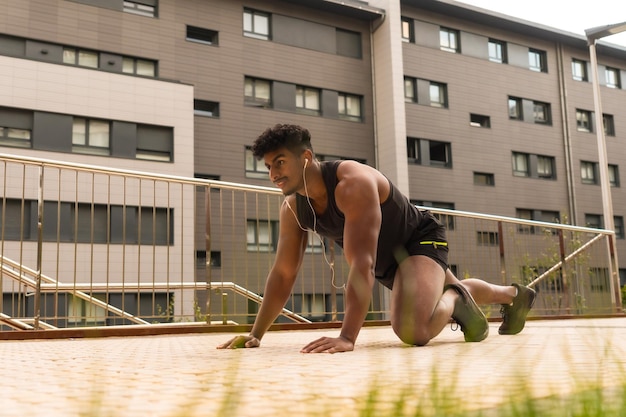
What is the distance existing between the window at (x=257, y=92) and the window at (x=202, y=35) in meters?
1.79

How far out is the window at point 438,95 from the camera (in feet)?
93.4

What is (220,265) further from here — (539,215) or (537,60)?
(537,60)

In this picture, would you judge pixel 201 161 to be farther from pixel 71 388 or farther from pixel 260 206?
pixel 71 388

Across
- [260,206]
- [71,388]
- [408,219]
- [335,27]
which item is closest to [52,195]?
[260,206]

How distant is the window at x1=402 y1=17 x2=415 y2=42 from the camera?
91.8ft

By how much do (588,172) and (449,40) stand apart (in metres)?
9.37

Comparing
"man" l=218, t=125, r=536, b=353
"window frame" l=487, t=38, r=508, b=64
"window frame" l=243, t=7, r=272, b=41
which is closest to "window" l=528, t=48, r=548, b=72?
"window frame" l=487, t=38, r=508, b=64

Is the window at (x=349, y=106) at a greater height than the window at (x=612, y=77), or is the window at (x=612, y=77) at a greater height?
the window at (x=612, y=77)

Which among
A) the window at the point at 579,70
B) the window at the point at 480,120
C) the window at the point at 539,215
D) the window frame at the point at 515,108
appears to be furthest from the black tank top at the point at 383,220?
the window at the point at 579,70

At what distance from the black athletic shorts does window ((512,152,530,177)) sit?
27595 mm

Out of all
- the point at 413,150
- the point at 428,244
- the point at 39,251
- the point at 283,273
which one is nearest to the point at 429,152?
the point at 413,150

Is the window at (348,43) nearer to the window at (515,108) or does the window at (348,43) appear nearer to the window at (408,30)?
the window at (408,30)

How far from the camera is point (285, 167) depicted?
3.25 meters

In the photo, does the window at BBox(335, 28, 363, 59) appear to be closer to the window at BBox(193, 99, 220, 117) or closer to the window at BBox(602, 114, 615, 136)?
the window at BBox(193, 99, 220, 117)
